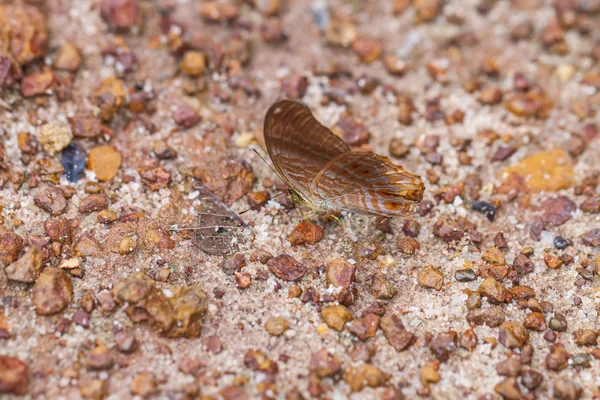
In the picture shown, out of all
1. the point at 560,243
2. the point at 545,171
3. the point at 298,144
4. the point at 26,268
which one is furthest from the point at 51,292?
the point at 545,171

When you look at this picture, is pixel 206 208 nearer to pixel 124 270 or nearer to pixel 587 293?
pixel 124 270

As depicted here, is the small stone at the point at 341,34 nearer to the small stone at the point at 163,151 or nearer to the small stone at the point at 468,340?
the small stone at the point at 163,151

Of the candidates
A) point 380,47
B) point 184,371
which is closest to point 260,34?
point 380,47

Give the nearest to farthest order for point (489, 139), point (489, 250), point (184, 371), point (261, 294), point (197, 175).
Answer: point (184, 371), point (261, 294), point (489, 250), point (197, 175), point (489, 139)

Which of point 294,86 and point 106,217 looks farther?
point 294,86

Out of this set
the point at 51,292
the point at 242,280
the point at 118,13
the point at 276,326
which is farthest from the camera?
the point at 118,13

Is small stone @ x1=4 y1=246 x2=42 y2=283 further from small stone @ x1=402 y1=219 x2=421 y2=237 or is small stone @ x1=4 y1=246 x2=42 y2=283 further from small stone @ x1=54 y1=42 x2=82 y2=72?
small stone @ x1=402 y1=219 x2=421 y2=237

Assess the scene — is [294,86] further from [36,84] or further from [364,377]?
[364,377]
